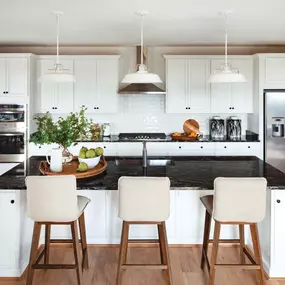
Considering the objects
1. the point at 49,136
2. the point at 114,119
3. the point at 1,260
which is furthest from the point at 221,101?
the point at 1,260

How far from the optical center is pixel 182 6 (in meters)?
3.50

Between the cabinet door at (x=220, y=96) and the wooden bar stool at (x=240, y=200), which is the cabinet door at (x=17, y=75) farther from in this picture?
the wooden bar stool at (x=240, y=200)

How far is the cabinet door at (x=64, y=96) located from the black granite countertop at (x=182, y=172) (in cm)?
184

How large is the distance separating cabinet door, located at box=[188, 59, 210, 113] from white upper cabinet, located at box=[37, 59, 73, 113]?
1871 millimetres

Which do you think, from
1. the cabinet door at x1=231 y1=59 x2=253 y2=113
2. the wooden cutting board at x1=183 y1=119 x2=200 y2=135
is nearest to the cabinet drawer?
the wooden cutting board at x1=183 y1=119 x2=200 y2=135

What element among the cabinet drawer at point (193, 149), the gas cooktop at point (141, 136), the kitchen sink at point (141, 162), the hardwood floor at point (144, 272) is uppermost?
the gas cooktop at point (141, 136)

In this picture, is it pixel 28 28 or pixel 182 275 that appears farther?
pixel 28 28

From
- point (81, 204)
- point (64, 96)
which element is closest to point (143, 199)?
point (81, 204)

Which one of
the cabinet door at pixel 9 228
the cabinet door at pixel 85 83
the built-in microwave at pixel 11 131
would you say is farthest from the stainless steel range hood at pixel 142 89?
the cabinet door at pixel 9 228

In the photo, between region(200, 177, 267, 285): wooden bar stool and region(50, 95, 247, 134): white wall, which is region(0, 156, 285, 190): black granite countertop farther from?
region(50, 95, 247, 134): white wall

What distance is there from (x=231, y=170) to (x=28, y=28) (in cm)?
306

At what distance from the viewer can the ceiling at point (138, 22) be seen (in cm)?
346

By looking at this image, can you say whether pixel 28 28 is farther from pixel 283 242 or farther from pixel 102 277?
pixel 283 242

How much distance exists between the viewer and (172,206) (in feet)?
11.9
